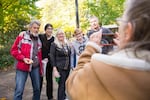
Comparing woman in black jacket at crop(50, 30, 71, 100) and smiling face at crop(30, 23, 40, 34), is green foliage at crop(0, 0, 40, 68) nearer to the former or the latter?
woman in black jacket at crop(50, 30, 71, 100)

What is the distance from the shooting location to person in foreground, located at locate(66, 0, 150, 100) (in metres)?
1.30

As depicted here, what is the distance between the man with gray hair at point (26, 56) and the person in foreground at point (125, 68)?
447 cm

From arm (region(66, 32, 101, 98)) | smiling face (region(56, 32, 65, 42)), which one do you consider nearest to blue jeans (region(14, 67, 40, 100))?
smiling face (region(56, 32, 65, 42))

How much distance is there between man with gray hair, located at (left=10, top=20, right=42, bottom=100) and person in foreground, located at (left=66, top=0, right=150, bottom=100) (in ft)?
14.7

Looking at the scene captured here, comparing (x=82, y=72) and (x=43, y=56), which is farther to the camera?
(x=43, y=56)

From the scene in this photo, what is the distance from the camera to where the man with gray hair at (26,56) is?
5852mm

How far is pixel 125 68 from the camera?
132 cm

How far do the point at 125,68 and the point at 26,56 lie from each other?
4743mm

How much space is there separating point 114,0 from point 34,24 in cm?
1192

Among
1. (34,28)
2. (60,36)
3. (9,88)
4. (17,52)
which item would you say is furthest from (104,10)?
(17,52)

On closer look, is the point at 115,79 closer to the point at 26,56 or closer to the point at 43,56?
the point at 26,56

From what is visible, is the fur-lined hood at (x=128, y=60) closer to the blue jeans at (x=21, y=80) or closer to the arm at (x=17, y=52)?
the arm at (x=17, y=52)

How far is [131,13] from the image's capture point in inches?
55.4

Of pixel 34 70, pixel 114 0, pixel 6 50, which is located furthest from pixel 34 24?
pixel 114 0
